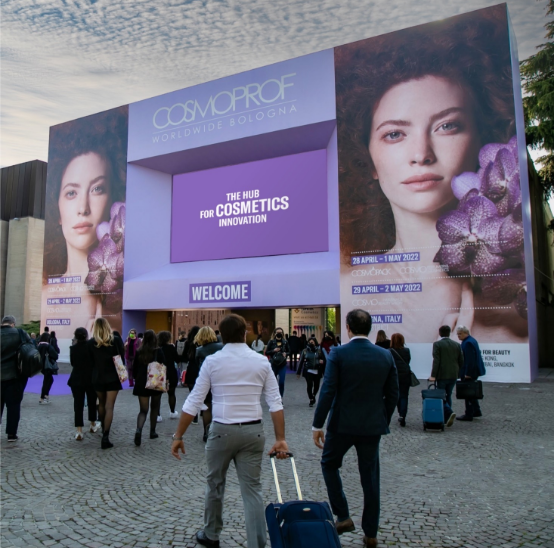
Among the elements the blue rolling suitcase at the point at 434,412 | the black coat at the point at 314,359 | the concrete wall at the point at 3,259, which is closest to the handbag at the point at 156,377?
the black coat at the point at 314,359

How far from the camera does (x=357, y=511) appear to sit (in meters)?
4.28

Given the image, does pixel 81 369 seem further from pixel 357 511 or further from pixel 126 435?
pixel 357 511

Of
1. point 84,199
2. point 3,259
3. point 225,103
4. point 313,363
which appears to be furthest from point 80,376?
point 3,259

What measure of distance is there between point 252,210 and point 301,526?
1748cm

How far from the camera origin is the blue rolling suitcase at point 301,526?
287 centimetres

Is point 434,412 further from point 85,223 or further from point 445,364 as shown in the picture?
point 85,223

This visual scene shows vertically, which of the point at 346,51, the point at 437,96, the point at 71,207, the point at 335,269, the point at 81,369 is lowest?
the point at 81,369

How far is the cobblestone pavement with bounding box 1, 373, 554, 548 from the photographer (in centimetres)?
383

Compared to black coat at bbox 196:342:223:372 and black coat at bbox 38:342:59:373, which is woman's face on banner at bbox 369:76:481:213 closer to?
black coat at bbox 38:342:59:373

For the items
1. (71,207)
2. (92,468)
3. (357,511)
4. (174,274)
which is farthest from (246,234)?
(357,511)

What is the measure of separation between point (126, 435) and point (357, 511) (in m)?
4.33

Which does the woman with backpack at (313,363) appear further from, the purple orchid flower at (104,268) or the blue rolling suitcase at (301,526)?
the purple orchid flower at (104,268)

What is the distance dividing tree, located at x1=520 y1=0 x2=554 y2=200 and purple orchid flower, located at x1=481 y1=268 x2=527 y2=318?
9.64 m

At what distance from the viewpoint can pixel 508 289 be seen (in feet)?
47.4
